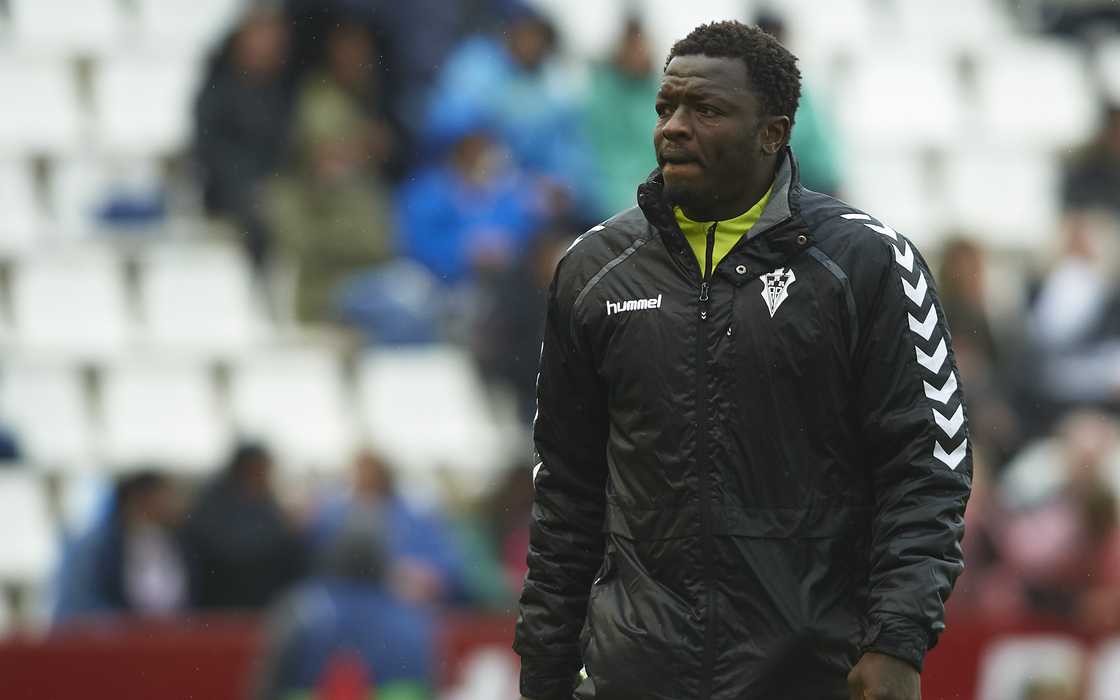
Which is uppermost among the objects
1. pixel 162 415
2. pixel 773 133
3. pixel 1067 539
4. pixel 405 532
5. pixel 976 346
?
pixel 773 133

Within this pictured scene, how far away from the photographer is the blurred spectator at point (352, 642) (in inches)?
306

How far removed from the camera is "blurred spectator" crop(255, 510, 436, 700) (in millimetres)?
7766

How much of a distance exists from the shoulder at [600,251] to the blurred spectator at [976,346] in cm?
646

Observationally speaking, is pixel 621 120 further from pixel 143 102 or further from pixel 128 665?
pixel 128 665

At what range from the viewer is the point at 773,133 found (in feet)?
12.3

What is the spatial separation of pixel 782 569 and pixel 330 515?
5.27m

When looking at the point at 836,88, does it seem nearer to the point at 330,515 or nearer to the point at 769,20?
the point at 769,20

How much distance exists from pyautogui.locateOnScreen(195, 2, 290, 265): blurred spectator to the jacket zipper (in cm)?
669

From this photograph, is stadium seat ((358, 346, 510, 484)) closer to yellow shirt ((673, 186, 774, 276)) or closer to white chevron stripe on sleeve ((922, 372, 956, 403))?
yellow shirt ((673, 186, 774, 276))

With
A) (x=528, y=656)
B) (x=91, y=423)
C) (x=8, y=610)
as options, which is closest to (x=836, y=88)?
(x=91, y=423)

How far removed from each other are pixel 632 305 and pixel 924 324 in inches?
21.3

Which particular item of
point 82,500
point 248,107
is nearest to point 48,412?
point 82,500

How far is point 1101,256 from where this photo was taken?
36.1 feet

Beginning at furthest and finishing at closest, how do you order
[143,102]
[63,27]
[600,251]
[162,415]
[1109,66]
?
[1109,66] → [63,27] → [143,102] → [162,415] → [600,251]
